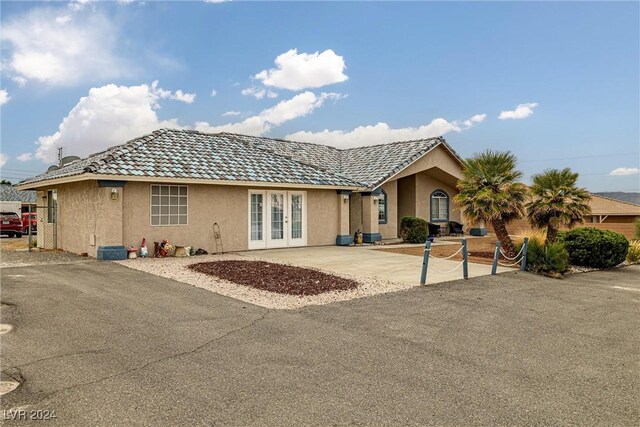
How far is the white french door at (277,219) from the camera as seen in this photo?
1825 cm

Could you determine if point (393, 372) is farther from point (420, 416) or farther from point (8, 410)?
point (8, 410)

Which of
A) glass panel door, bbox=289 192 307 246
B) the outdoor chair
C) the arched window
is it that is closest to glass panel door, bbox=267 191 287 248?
glass panel door, bbox=289 192 307 246

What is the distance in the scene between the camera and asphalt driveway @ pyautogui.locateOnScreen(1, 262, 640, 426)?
4203 millimetres

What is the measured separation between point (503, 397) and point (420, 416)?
1.04m

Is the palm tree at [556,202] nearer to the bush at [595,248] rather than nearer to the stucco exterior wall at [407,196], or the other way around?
the bush at [595,248]

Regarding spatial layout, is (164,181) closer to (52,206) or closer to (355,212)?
(52,206)

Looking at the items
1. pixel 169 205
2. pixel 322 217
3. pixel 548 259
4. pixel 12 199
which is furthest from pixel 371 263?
pixel 12 199

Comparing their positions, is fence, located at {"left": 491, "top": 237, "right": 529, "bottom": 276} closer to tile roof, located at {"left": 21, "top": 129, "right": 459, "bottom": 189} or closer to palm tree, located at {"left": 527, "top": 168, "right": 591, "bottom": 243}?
palm tree, located at {"left": 527, "top": 168, "right": 591, "bottom": 243}

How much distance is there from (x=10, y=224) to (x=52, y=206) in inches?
473

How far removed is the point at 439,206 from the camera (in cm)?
2792

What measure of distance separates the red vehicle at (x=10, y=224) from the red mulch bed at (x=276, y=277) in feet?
68.4

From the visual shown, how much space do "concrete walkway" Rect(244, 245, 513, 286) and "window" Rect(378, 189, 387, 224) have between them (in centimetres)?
506

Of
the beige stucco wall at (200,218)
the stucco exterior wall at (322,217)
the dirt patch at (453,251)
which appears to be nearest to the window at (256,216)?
the beige stucco wall at (200,218)

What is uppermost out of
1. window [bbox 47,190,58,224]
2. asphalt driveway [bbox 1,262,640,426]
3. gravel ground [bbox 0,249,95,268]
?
window [bbox 47,190,58,224]
